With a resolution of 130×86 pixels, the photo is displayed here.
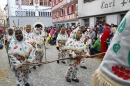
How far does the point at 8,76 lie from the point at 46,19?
2642 cm

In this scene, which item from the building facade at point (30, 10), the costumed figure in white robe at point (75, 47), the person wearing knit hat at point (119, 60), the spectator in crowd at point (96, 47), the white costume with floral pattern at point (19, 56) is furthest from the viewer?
the building facade at point (30, 10)

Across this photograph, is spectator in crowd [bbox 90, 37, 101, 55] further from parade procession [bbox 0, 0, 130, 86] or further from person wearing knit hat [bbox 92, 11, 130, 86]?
person wearing knit hat [bbox 92, 11, 130, 86]

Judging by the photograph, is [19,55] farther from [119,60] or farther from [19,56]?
[119,60]

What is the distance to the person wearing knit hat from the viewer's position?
0.93m

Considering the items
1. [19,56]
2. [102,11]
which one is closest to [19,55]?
[19,56]

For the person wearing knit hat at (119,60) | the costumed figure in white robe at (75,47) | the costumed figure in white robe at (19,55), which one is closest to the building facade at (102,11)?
the costumed figure in white robe at (75,47)

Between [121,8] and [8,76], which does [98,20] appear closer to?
[121,8]

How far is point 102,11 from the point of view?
42.9ft

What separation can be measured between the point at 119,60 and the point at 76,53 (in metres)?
3.61

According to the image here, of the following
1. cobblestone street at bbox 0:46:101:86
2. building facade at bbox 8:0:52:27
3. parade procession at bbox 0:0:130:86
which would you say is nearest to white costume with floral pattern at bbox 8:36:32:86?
parade procession at bbox 0:0:130:86

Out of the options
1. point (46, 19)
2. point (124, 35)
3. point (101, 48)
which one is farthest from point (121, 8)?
point (46, 19)

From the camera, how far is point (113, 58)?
990 millimetres

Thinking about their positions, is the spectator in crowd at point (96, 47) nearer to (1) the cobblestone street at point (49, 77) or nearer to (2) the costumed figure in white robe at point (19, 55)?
(1) the cobblestone street at point (49, 77)

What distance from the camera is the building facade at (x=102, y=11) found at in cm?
1098
